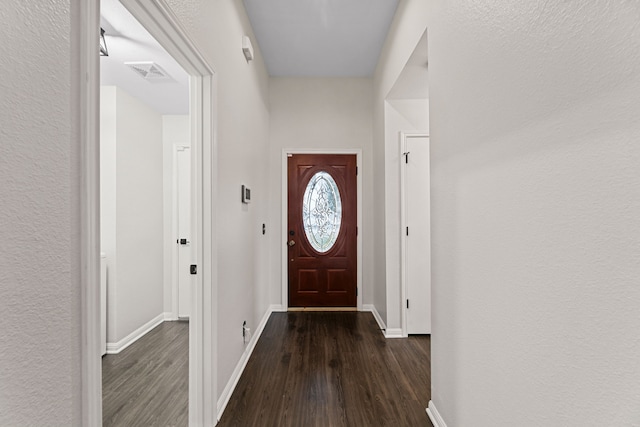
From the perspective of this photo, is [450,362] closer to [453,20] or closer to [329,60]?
[453,20]

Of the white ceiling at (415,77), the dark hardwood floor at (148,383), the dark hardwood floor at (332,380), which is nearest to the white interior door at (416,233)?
the dark hardwood floor at (332,380)

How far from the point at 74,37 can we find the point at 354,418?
220cm

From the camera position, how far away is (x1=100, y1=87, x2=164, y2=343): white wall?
318 centimetres

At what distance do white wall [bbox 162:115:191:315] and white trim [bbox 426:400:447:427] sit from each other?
10.2ft

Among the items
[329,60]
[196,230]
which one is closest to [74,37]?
[196,230]

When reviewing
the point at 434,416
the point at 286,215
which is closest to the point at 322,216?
the point at 286,215

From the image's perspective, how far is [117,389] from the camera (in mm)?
2428

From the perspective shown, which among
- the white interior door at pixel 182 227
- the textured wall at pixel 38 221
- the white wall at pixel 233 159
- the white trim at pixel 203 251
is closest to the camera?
the textured wall at pixel 38 221

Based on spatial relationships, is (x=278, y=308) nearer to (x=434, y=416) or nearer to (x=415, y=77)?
(x=434, y=416)

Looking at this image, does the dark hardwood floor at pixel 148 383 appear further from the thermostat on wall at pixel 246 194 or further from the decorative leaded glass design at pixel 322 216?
the decorative leaded glass design at pixel 322 216

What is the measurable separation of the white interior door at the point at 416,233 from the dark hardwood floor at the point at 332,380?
0.79 ft

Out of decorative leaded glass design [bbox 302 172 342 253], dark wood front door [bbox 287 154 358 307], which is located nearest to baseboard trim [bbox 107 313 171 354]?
dark wood front door [bbox 287 154 358 307]

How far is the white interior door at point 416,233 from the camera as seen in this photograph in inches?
132

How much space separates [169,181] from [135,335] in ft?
5.69
